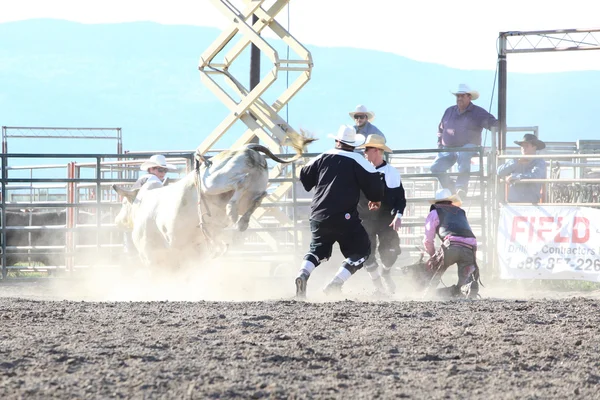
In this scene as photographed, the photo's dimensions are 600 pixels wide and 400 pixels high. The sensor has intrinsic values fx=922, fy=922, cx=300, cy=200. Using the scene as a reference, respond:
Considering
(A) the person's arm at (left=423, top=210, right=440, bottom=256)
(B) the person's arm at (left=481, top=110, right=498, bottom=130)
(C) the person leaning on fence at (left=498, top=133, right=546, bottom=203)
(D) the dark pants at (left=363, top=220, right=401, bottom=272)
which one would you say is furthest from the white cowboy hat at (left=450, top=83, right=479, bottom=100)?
(A) the person's arm at (left=423, top=210, right=440, bottom=256)

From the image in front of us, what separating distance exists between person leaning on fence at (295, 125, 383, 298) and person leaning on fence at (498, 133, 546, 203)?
12.0 ft

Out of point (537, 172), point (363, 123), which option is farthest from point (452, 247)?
point (537, 172)

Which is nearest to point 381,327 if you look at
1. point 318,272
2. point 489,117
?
point 318,272

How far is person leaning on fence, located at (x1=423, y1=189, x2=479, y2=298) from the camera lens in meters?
8.29

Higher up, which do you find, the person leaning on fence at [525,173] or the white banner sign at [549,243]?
the person leaning on fence at [525,173]

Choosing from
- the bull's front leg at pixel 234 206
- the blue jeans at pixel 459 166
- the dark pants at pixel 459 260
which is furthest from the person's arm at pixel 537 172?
the bull's front leg at pixel 234 206

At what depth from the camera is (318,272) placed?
36.0 ft

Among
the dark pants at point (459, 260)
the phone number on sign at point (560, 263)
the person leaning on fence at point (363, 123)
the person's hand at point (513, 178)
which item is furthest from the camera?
the person's hand at point (513, 178)

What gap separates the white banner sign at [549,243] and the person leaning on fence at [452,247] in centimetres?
241

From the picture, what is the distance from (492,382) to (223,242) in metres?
4.36

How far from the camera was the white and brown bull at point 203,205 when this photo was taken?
26.1 ft

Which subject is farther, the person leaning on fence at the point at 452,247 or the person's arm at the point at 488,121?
the person's arm at the point at 488,121

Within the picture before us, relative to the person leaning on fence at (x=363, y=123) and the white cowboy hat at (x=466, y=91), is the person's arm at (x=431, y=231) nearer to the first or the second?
the person leaning on fence at (x=363, y=123)

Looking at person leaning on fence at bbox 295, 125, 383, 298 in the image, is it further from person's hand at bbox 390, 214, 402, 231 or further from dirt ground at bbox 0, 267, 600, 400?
dirt ground at bbox 0, 267, 600, 400
